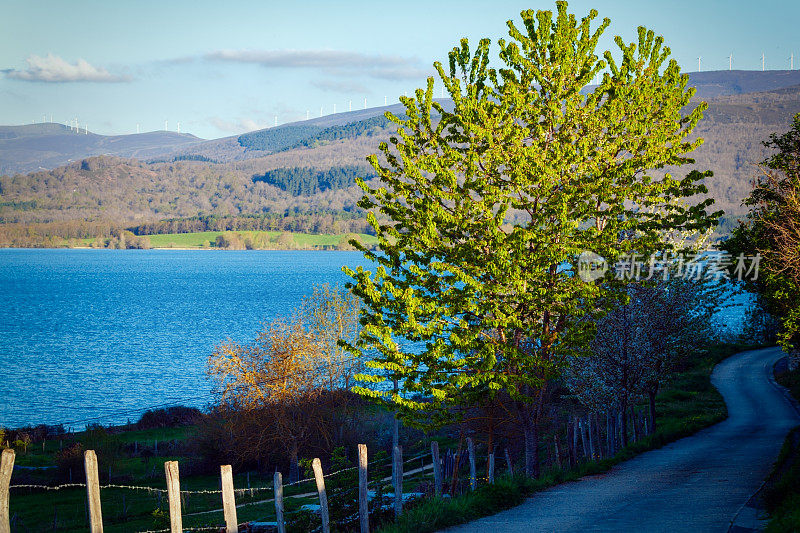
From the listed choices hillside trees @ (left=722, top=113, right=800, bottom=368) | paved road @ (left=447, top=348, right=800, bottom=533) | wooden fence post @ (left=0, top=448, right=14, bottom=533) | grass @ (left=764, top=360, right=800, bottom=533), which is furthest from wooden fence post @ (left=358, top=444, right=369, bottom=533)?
hillside trees @ (left=722, top=113, right=800, bottom=368)

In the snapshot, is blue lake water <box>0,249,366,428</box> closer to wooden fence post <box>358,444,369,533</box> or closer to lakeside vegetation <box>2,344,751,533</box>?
lakeside vegetation <box>2,344,751,533</box>

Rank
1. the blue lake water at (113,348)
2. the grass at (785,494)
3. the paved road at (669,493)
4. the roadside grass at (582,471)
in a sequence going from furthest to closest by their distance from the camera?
1. the blue lake water at (113,348)
2. the roadside grass at (582,471)
3. the paved road at (669,493)
4. the grass at (785,494)

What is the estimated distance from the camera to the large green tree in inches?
845

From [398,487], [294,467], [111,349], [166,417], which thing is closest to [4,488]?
[398,487]

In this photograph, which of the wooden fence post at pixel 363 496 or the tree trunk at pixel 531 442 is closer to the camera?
the wooden fence post at pixel 363 496

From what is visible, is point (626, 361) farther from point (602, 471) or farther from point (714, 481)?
point (714, 481)

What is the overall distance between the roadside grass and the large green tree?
2650mm

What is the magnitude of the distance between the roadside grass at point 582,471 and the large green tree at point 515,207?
2650mm

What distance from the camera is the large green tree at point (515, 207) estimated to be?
21453 millimetres

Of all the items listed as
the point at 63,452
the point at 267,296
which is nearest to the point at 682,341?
the point at 63,452

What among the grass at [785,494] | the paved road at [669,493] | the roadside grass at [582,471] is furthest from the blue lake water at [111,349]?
the grass at [785,494]

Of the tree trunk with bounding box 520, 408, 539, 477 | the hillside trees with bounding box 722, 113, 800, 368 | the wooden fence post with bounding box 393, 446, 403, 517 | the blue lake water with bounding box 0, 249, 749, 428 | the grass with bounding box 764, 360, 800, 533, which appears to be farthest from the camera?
the blue lake water with bounding box 0, 249, 749, 428

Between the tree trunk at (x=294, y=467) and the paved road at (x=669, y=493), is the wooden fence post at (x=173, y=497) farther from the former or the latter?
the tree trunk at (x=294, y=467)

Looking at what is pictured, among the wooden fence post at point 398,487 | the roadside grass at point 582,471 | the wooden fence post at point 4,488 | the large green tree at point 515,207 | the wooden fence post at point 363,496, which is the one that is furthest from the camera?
the large green tree at point 515,207
